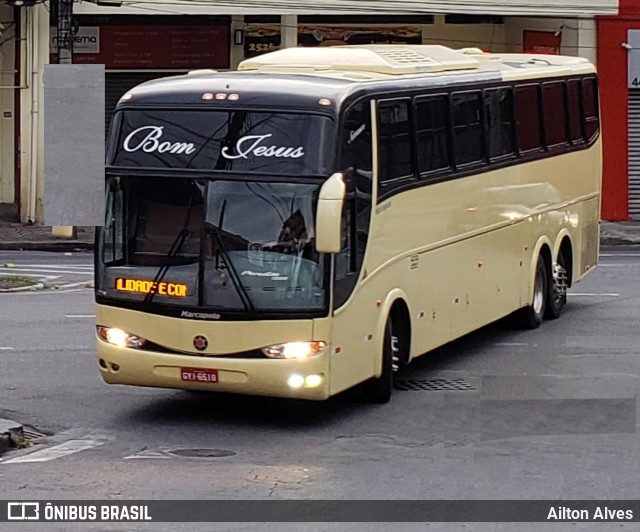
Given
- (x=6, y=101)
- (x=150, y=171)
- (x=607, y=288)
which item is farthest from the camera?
(x=6, y=101)

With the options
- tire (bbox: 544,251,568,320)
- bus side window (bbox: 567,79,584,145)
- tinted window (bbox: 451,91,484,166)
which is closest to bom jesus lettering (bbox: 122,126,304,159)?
tinted window (bbox: 451,91,484,166)

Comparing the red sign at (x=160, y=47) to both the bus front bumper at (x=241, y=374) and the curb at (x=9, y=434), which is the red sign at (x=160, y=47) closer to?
the bus front bumper at (x=241, y=374)

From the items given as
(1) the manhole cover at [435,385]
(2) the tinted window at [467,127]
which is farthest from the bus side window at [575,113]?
(1) the manhole cover at [435,385]

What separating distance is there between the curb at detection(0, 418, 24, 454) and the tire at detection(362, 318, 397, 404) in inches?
126

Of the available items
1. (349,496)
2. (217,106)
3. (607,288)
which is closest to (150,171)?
(217,106)

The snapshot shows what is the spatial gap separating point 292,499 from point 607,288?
44.7ft

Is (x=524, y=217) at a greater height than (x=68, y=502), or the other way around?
(x=524, y=217)

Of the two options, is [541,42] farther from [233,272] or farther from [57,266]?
[233,272]

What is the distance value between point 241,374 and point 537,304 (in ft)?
23.6

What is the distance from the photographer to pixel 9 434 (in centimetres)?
1145

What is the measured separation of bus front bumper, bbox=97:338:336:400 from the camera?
11852 millimetres

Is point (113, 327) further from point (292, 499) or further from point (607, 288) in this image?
point (607, 288)

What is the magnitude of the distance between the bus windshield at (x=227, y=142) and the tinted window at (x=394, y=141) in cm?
119

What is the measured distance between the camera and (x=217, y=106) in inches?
483
